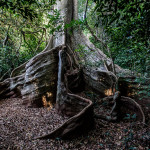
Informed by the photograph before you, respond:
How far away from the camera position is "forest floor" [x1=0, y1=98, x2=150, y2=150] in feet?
6.86

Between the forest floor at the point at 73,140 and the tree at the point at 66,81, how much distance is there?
0.69 feet

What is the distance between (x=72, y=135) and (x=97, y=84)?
7.61 ft

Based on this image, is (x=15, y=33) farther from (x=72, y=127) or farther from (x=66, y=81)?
(x=72, y=127)

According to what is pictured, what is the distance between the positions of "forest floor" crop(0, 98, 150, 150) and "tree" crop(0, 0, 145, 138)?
21 cm

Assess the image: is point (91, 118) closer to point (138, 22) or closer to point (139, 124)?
point (139, 124)

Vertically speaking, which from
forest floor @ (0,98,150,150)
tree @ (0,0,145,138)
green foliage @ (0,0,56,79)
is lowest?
forest floor @ (0,98,150,150)

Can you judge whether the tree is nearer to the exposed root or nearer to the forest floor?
the exposed root

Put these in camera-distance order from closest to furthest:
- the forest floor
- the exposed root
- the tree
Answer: the forest floor
the exposed root
the tree

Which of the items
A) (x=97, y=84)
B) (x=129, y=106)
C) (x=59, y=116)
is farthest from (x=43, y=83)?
(x=129, y=106)

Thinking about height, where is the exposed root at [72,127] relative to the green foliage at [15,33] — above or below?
below

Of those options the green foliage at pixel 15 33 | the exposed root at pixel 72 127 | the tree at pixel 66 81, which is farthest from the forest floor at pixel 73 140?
the green foliage at pixel 15 33

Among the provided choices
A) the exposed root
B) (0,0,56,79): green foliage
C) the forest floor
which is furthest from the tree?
(0,0,56,79): green foliage

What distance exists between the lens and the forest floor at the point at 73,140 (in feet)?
6.86

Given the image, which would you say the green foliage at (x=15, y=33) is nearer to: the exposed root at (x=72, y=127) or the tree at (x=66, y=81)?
the tree at (x=66, y=81)
